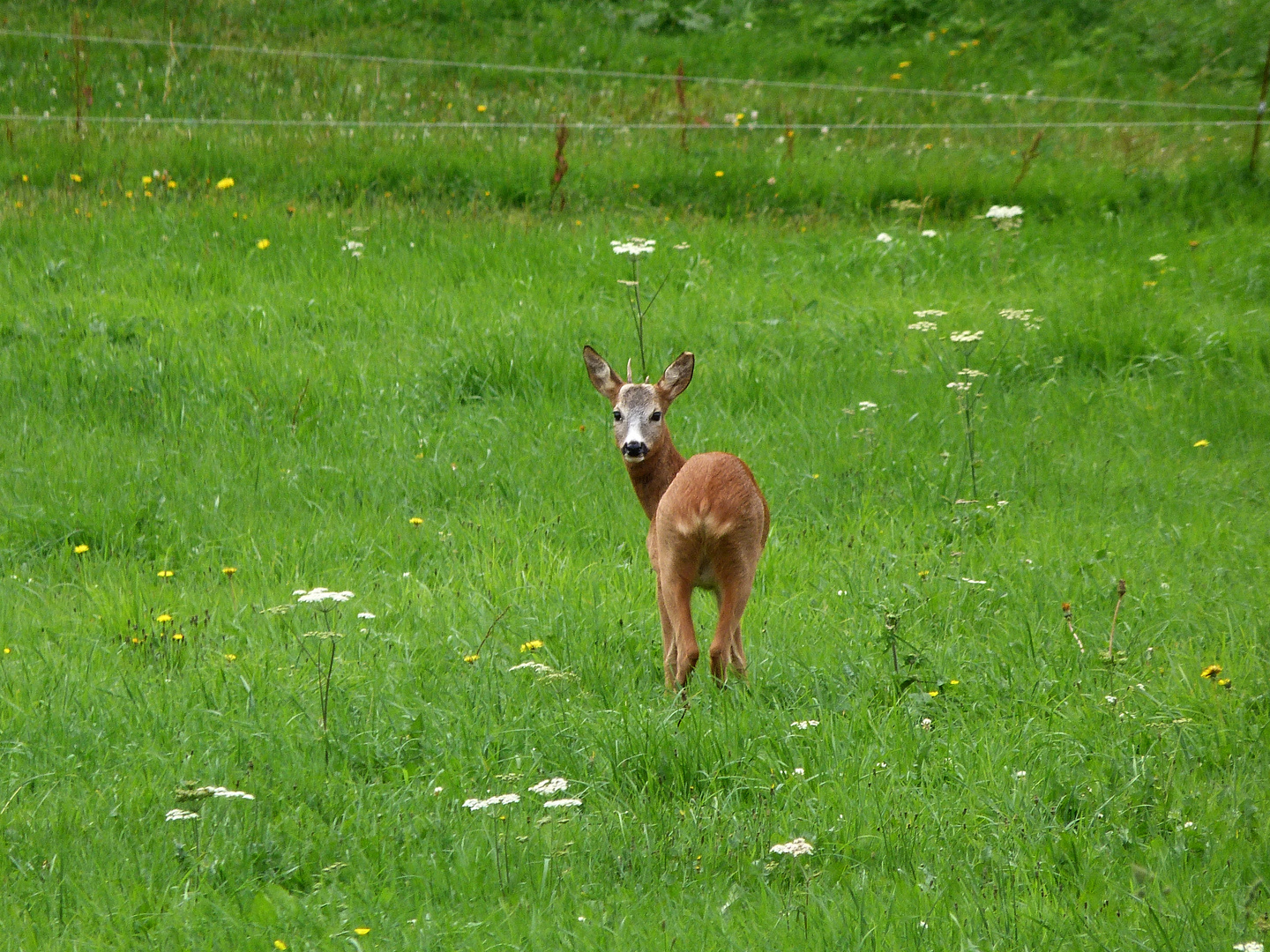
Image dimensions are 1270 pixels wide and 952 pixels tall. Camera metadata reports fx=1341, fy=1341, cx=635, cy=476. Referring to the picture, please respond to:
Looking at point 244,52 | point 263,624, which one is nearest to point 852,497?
point 263,624

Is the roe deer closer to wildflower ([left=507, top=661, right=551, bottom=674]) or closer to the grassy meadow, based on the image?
the grassy meadow

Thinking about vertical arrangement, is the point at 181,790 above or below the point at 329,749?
above

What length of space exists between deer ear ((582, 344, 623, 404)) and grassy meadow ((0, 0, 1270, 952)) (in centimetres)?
90

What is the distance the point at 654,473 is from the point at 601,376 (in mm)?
472

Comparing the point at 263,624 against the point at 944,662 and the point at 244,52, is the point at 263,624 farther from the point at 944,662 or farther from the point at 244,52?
the point at 244,52

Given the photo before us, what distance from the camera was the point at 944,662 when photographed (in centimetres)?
489

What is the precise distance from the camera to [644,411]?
194 inches

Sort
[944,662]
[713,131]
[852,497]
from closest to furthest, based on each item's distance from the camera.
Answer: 1. [944,662]
2. [852,497]
3. [713,131]

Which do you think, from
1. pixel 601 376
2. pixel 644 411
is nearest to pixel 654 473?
pixel 644 411

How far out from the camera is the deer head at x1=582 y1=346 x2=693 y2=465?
4.81 meters

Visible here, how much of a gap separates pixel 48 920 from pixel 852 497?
4.29 meters

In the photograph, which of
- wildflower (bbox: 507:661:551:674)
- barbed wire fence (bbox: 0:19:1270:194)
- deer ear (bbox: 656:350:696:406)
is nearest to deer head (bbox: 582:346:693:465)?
deer ear (bbox: 656:350:696:406)

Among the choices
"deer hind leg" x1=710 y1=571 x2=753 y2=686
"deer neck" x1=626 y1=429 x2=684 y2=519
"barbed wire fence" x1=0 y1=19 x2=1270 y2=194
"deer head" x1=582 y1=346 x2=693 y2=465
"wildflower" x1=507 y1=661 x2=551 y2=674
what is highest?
"barbed wire fence" x1=0 y1=19 x2=1270 y2=194

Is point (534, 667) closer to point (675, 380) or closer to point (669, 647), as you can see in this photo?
point (669, 647)
